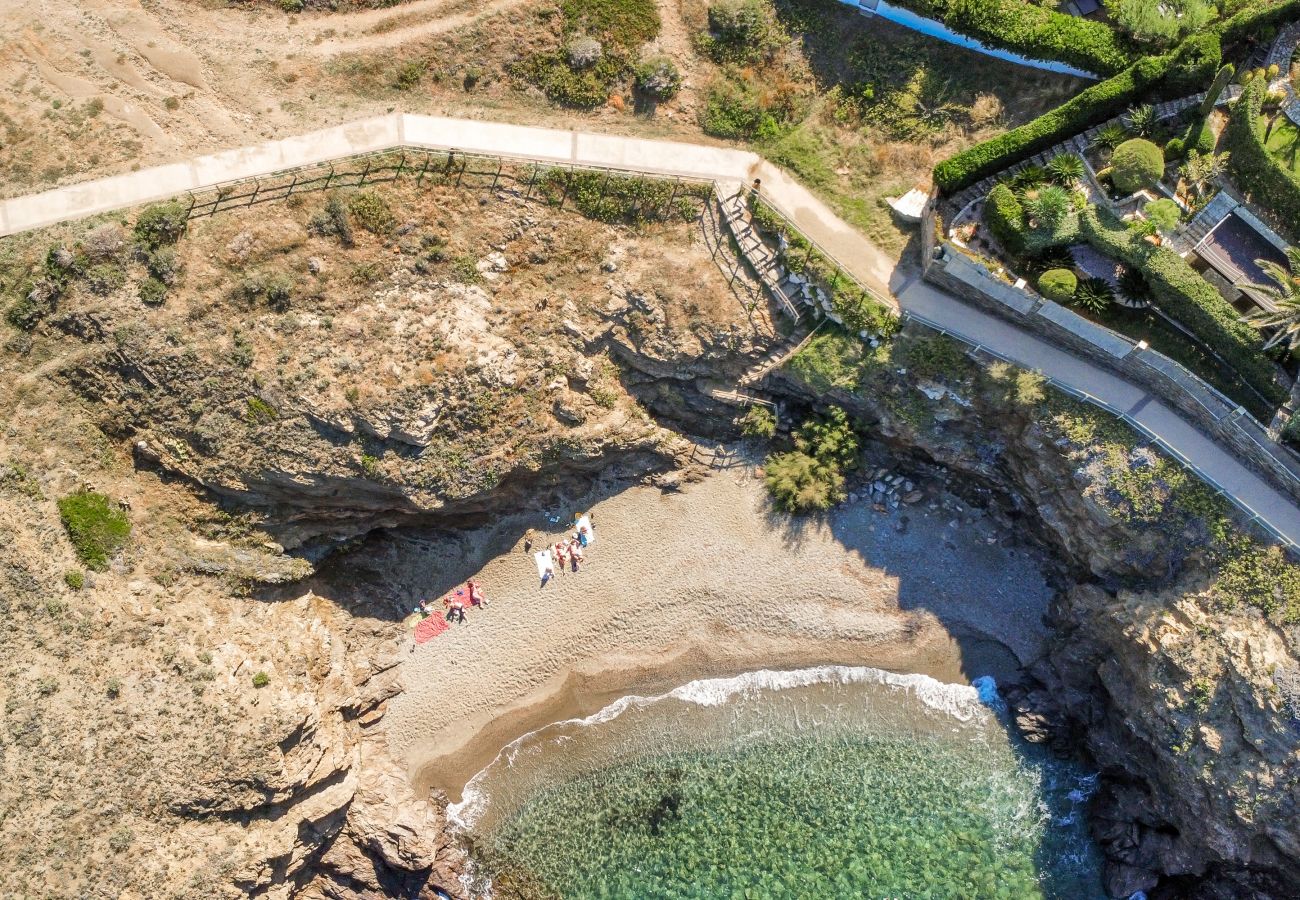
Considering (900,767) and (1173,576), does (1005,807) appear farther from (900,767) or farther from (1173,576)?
(1173,576)

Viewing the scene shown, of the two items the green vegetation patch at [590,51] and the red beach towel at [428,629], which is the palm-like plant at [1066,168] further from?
the red beach towel at [428,629]

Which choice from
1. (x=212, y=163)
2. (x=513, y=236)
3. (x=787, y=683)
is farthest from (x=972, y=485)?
(x=212, y=163)

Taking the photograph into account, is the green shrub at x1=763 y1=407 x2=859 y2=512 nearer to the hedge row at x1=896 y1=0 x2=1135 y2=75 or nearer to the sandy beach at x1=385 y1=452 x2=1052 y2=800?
the sandy beach at x1=385 y1=452 x2=1052 y2=800

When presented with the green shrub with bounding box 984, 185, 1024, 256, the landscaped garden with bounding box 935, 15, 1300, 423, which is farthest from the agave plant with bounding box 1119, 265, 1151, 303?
the green shrub with bounding box 984, 185, 1024, 256

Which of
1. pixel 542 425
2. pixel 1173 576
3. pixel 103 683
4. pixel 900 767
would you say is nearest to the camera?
pixel 103 683

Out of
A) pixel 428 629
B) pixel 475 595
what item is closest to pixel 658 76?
pixel 475 595
